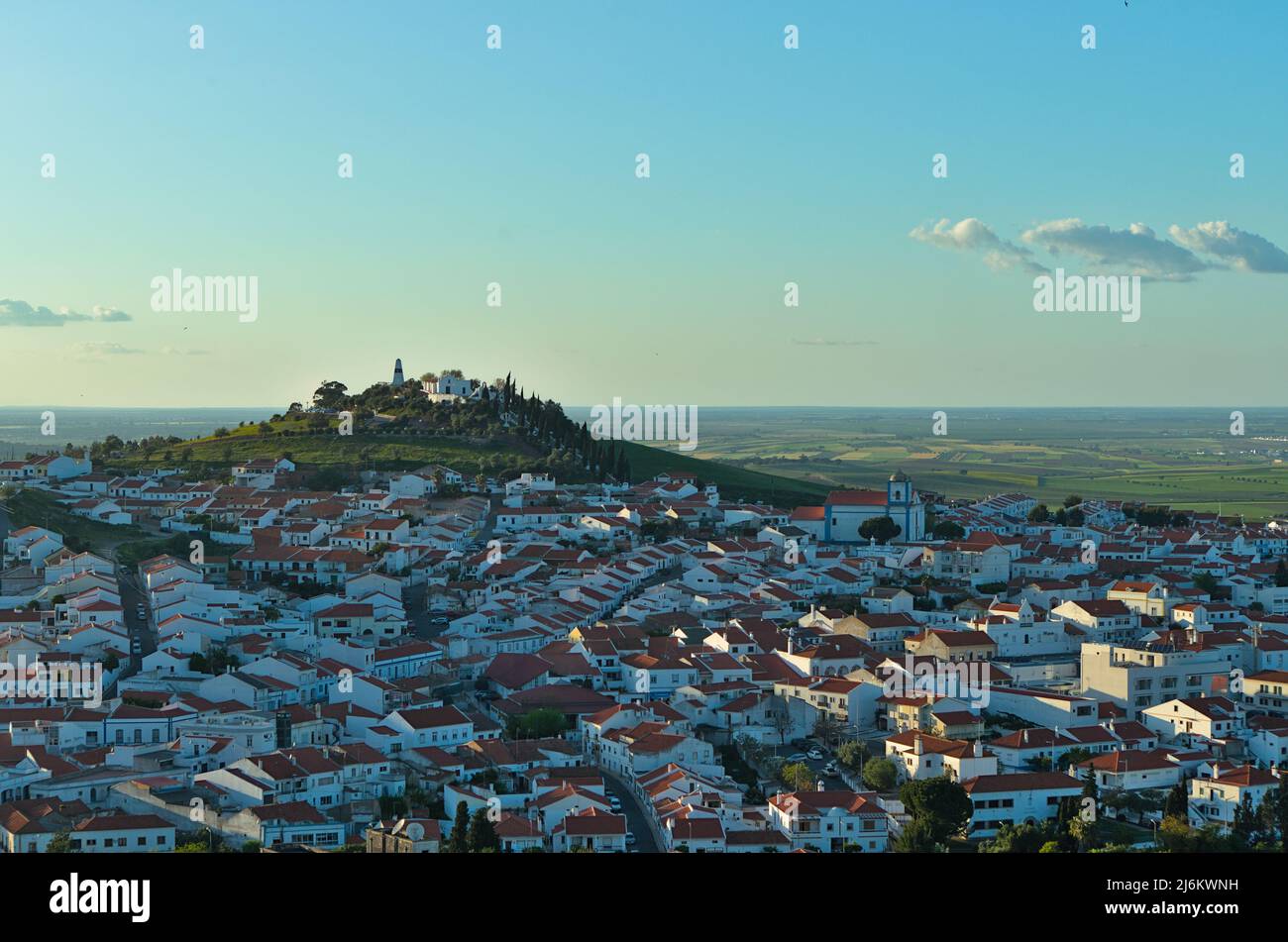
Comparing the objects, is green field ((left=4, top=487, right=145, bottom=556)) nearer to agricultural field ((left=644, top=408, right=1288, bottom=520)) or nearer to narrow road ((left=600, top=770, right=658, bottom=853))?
narrow road ((left=600, top=770, right=658, bottom=853))

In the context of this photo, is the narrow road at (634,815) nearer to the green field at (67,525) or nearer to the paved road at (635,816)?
the paved road at (635,816)

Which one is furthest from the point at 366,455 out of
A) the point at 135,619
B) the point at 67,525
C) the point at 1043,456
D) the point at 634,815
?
the point at 1043,456

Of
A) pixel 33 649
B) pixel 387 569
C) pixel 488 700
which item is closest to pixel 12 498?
pixel 387 569

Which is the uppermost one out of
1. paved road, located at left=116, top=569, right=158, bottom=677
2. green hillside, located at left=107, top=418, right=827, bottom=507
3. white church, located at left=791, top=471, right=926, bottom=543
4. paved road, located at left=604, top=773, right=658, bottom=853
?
green hillside, located at left=107, top=418, right=827, bottom=507

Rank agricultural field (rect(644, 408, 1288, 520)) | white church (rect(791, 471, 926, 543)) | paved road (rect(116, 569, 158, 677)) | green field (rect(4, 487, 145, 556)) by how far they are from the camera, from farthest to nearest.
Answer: agricultural field (rect(644, 408, 1288, 520)) < white church (rect(791, 471, 926, 543)) < green field (rect(4, 487, 145, 556)) < paved road (rect(116, 569, 158, 677))

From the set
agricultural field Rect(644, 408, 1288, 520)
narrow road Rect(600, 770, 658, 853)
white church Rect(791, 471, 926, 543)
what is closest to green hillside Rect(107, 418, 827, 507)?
white church Rect(791, 471, 926, 543)

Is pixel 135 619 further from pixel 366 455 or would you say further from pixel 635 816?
pixel 366 455

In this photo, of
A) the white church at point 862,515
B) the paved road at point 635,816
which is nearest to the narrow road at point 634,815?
the paved road at point 635,816
